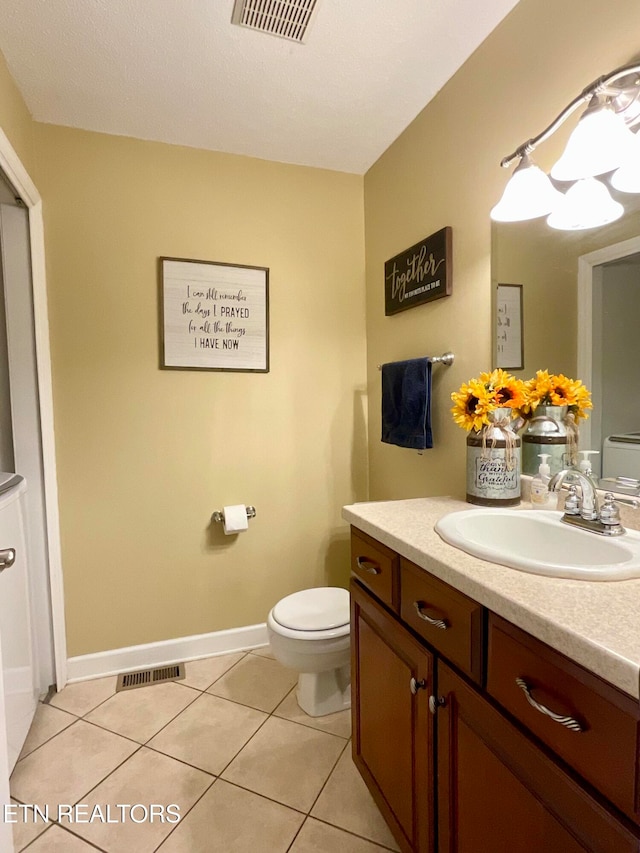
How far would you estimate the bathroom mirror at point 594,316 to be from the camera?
1.04 metres

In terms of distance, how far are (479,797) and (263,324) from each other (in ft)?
6.02

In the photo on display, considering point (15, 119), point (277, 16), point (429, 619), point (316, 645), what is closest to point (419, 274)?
point (277, 16)

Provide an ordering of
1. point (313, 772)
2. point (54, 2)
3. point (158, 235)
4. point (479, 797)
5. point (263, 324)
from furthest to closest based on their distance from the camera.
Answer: point (263, 324), point (158, 235), point (313, 772), point (54, 2), point (479, 797)

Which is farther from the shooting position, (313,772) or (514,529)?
(313,772)

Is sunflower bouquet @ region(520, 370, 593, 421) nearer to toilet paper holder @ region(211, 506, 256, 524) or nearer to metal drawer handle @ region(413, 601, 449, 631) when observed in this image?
metal drawer handle @ region(413, 601, 449, 631)

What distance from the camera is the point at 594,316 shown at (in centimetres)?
111

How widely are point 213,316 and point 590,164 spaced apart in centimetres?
152

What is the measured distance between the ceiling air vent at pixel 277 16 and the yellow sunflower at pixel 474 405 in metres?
1.22

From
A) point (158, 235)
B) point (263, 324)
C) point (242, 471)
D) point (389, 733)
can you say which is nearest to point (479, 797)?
point (389, 733)

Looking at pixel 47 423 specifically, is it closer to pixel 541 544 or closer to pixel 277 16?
pixel 277 16

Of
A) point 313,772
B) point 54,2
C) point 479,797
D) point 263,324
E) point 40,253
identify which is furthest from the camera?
point 263,324

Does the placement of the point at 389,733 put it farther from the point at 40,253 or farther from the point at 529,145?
the point at 40,253

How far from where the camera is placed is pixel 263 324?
207cm

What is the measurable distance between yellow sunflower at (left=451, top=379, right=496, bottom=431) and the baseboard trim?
153 centimetres
